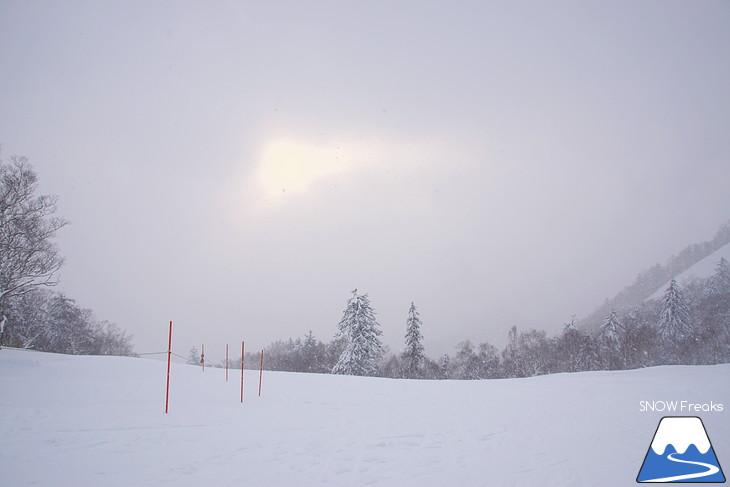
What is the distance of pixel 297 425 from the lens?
9609 millimetres

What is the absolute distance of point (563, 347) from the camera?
204ft

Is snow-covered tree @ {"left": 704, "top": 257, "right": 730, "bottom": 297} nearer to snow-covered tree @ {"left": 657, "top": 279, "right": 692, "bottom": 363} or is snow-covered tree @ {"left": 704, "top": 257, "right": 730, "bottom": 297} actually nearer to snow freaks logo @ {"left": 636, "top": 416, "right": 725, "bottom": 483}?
snow-covered tree @ {"left": 657, "top": 279, "right": 692, "bottom": 363}

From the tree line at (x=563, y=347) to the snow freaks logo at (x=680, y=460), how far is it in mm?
34703

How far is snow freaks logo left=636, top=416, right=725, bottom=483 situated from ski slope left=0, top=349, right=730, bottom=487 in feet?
0.97

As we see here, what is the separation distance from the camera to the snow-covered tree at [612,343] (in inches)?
2110

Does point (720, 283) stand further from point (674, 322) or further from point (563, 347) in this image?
point (563, 347)

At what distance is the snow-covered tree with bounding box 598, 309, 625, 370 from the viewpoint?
5360 centimetres

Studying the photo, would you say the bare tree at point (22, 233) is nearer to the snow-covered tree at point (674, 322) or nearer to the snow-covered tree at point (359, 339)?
the snow-covered tree at point (359, 339)

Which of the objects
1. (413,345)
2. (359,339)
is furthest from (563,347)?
(359,339)

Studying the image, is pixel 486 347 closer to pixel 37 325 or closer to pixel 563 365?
pixel 563 365

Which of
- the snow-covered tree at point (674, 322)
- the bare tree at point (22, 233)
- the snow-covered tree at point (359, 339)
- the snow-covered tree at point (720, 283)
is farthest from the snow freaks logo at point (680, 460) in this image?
the snow-covered tree at point (720, 283)

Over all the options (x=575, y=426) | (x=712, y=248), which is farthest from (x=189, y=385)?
(x=712, y=248)

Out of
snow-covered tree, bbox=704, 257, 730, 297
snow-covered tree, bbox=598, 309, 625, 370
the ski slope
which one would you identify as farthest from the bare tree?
snow-covered tree, bbox=704, 257, 730, 297

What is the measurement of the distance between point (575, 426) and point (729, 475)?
3.74 m
